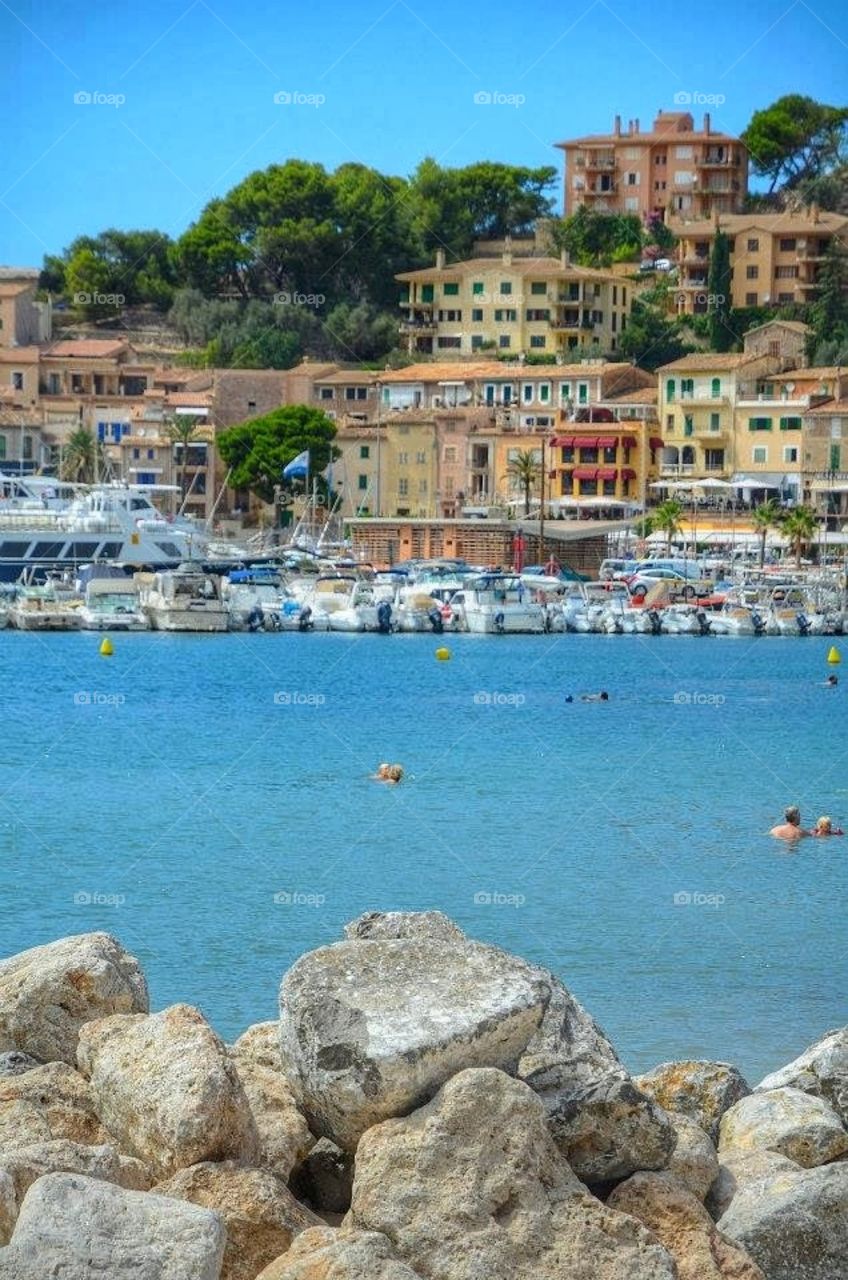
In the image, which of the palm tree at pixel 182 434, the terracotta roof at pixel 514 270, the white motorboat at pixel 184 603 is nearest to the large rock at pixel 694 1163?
the white motorboat at pixel 184 603

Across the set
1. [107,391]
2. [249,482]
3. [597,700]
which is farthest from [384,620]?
[107,391]

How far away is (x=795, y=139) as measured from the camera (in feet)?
385

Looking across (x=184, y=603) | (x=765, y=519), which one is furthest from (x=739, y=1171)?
(x=765, y=519)

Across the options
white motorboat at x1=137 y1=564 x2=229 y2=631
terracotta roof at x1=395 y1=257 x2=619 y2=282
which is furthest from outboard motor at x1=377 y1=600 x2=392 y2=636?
terracotta roof at x1=395 y1=257 x2=619 y2=282

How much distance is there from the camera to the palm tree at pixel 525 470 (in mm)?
83250

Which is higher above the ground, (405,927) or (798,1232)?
(405,927)

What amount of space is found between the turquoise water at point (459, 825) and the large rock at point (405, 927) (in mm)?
4889

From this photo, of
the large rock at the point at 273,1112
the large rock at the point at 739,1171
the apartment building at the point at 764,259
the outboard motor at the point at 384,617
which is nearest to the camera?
the large rock at the point at 273,1112

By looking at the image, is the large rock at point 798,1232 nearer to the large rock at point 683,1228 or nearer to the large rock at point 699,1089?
the large rock at point 683,1228

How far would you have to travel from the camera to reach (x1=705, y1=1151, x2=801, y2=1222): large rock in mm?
8414

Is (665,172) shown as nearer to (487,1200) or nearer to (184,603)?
(184,603)

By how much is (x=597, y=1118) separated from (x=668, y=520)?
69385mm

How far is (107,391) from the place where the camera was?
9656 cm

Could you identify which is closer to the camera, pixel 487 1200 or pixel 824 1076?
pixel 487 1200
